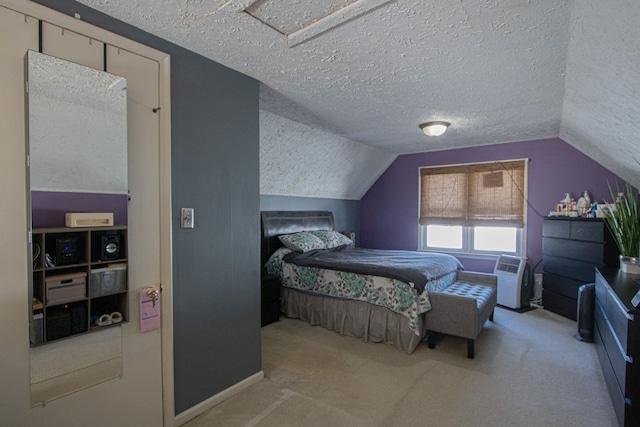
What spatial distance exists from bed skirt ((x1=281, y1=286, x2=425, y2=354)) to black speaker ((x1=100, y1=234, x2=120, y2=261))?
235 centimetres

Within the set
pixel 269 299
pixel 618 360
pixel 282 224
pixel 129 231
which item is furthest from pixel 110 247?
pixel 618 360

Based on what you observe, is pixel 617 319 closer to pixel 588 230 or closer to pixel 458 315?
pixel 458 315

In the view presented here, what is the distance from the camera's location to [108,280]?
1702 millimetres

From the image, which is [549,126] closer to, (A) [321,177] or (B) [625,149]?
(B) [625,149]

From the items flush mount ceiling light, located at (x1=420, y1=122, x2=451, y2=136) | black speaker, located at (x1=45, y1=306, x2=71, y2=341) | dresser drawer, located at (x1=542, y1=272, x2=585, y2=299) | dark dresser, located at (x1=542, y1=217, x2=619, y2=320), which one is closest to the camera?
black speaker, located at (x1=45, y1=306, x2=71, y2=341)

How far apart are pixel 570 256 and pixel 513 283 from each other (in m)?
0.72

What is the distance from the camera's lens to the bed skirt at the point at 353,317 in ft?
10.2

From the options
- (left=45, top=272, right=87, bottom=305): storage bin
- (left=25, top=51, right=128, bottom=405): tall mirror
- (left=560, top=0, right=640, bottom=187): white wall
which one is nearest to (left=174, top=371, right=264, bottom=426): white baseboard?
(left=25, top=51, right=128, bottom=405): tall mirror

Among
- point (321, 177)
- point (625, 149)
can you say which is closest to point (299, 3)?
point (625, 149)


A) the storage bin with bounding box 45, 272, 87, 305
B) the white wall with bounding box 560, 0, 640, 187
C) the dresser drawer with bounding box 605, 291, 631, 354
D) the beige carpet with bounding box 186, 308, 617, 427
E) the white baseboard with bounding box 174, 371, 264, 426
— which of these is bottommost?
the beige carpet with bounding box 186, 308, 617, 427

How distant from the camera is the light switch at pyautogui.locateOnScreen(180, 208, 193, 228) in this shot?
2.02 meters

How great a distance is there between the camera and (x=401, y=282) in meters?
3.15

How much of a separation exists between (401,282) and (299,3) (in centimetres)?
246

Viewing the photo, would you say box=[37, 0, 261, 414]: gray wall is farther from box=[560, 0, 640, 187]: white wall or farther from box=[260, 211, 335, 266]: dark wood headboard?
box=[560, 0, 640, 187]: white wall
